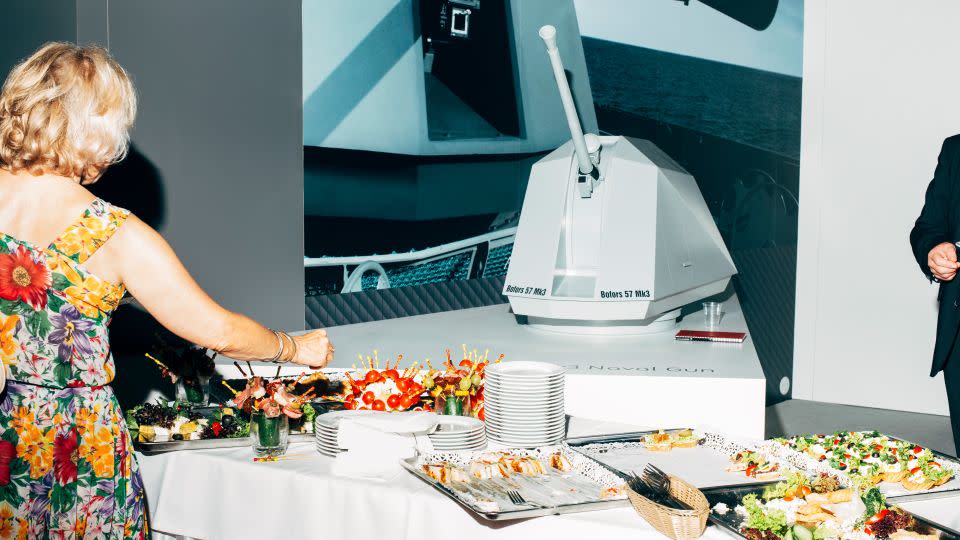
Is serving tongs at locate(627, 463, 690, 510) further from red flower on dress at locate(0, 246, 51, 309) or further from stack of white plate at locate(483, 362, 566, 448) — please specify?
red flower on dress at locate(0, 246, 51, 309)

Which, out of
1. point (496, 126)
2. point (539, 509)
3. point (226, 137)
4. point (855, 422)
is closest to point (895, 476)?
point (539, 509)

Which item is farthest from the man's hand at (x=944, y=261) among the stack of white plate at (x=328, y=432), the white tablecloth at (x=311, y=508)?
the stack of white plate at (x=328, y=432)

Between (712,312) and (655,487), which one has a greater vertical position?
(712,312)

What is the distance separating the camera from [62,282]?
1.53 metres

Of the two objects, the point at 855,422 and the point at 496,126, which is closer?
the point at 496,126

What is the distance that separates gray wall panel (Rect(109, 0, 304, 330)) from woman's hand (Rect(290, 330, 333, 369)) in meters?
1.22

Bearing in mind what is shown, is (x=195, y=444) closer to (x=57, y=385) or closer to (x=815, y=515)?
(x=57, y=385)

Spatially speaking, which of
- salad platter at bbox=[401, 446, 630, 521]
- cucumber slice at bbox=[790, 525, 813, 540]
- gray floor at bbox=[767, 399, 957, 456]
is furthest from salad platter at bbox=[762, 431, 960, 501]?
gray floor at bbox=[767, 399, 957, 456]

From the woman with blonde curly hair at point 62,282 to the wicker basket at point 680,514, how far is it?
30.8 inches

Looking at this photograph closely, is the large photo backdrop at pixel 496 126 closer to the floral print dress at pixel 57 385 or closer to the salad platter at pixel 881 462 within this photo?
the floral print dress at pixel 57 385

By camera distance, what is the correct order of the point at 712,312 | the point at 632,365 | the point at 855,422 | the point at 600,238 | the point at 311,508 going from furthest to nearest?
the point at 855,422 < the point at 712,312 < the point at 600,238 < the point at 632,365 < the point at 311,508

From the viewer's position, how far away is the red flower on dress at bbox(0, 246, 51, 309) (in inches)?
58.9

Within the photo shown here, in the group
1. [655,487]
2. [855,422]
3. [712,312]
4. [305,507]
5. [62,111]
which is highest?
[62,111]

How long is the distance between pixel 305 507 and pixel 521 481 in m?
0.41
